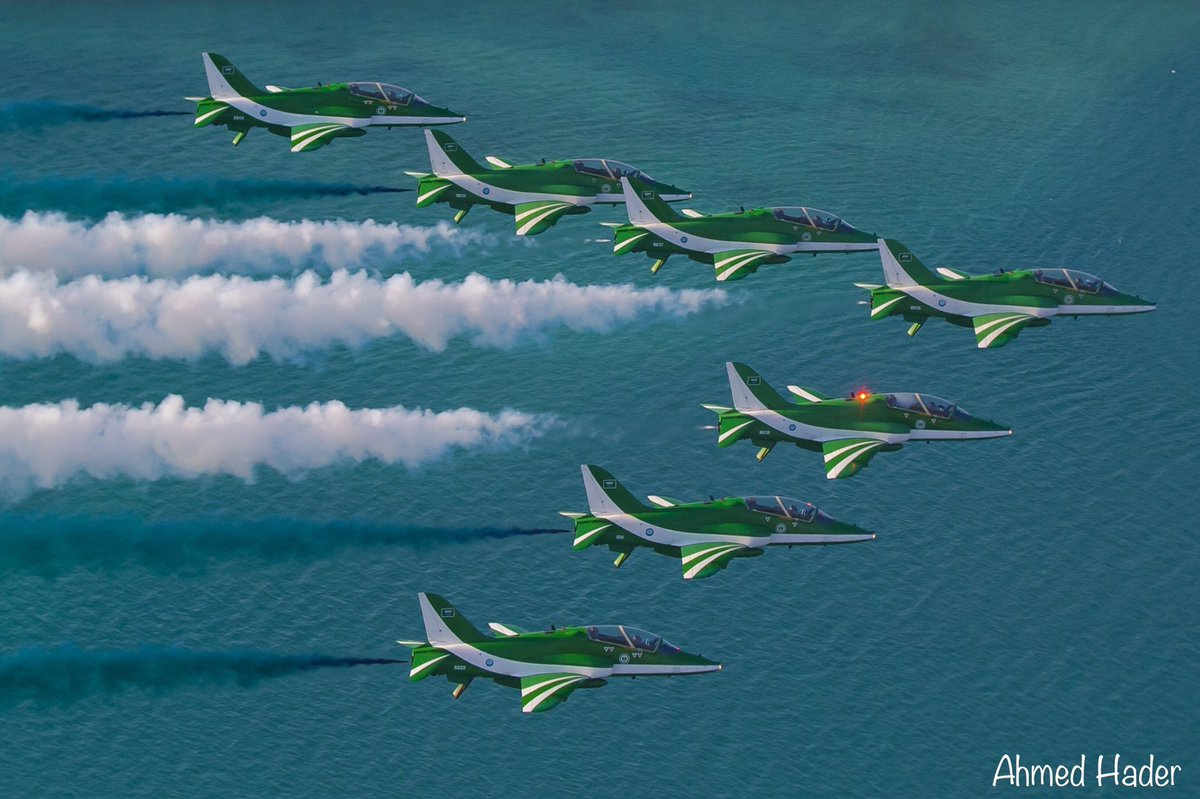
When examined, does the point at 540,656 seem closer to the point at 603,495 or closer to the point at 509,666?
the point at 509,666

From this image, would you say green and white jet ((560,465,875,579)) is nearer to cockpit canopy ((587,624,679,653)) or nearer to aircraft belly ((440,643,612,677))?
cockpit canopy ((587,624,679,653))

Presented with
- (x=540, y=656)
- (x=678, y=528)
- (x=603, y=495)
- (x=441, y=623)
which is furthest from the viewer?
(x=678, y=528)

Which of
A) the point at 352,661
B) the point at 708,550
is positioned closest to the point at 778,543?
the point at 708,550

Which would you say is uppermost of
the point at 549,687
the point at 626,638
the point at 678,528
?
the point at 678,528

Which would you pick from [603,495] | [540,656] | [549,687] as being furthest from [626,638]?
[603,495]

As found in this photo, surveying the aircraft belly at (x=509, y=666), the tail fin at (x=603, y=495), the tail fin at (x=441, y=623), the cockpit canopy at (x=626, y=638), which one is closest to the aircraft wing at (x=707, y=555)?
the tail fin at (x=603, y=495)

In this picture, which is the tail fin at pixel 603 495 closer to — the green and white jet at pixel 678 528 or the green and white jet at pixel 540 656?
the green and white jet at pixel 678 528
